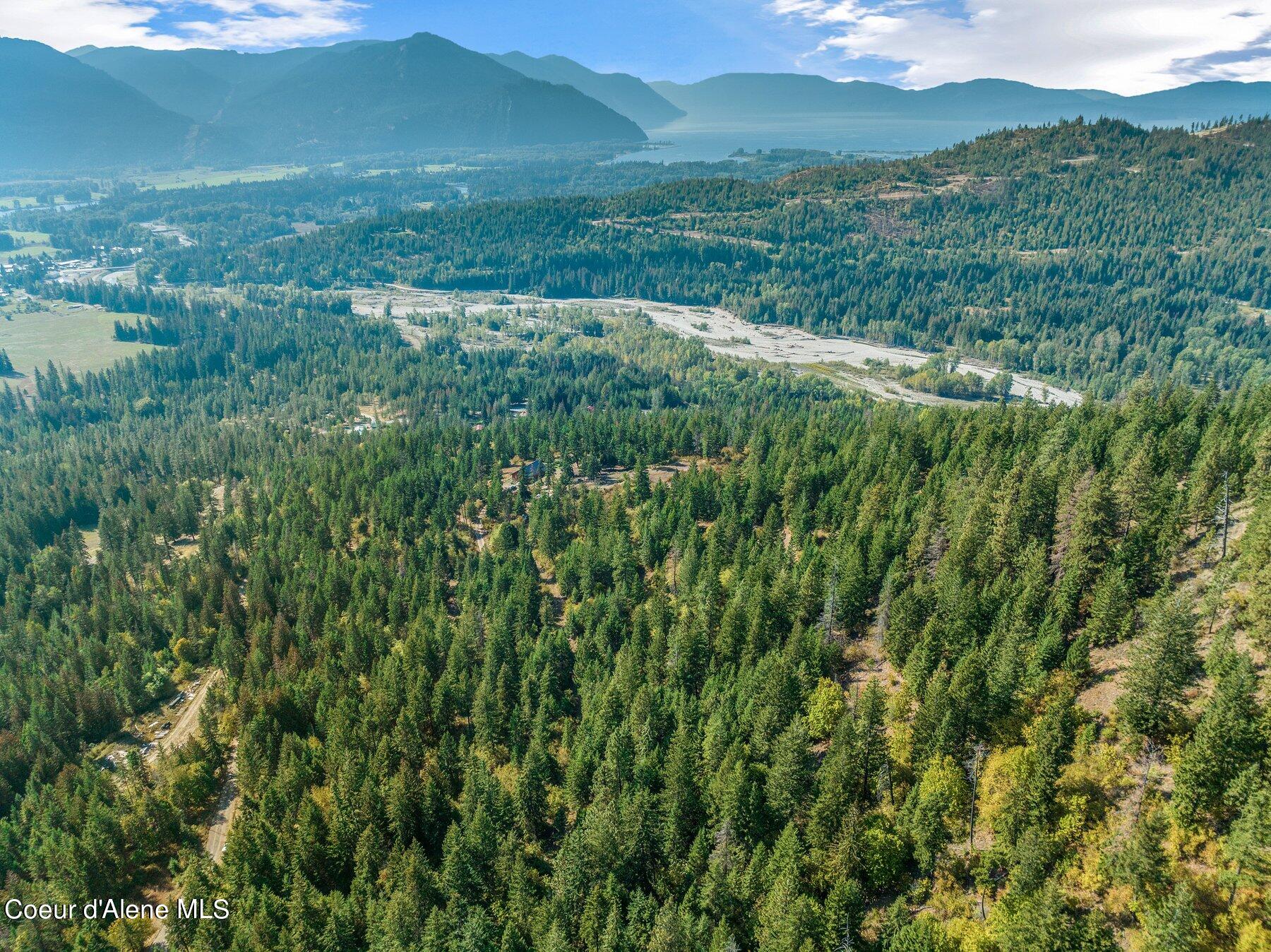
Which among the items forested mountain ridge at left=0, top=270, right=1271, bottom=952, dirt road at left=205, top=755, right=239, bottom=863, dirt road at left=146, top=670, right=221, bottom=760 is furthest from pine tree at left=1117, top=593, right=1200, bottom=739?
dirt road at left=146, top=670, right=221, bottom=760

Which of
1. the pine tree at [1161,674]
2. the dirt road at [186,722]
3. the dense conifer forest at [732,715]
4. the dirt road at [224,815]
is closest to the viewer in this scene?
the pine tree at [1161,674]

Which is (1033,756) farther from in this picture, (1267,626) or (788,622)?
(788,622)

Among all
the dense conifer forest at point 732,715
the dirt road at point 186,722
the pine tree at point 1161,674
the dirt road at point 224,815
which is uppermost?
the pine tree at point 1161,674

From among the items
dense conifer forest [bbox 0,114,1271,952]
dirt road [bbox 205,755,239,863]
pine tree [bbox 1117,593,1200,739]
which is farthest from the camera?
dirt road [bbox 205,755,239,863]

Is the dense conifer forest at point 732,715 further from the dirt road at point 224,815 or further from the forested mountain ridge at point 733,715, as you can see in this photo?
the dirt road at point 224,815

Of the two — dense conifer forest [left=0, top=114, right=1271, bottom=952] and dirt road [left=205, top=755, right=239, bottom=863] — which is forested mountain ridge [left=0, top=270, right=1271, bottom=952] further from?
dirt road [left=205, top=755, right=239, bottom=863]

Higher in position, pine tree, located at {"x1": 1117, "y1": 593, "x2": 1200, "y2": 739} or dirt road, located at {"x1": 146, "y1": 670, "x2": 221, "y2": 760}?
pine tree, located at {"x1": 1117, "y1": 593, "x2": 1200, "y2": 739}

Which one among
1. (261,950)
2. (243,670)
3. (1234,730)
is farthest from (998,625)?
(243,670)

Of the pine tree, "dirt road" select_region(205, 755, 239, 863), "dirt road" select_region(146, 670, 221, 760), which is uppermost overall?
the pine tree

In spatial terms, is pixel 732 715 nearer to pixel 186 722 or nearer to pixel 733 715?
pixel 733 715

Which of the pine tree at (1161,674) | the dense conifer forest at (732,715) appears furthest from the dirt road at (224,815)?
the pine tree at (1161,674)

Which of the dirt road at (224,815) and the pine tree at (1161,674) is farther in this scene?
the dirt road at (224,815)
